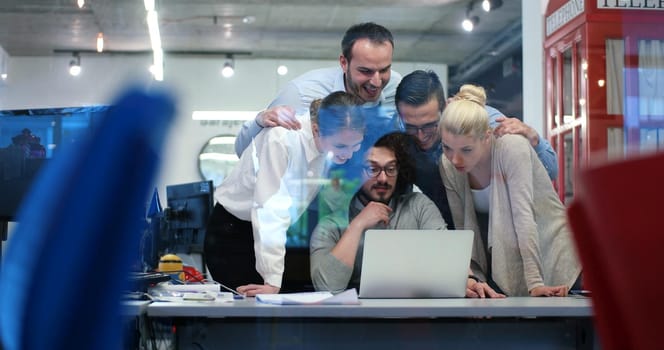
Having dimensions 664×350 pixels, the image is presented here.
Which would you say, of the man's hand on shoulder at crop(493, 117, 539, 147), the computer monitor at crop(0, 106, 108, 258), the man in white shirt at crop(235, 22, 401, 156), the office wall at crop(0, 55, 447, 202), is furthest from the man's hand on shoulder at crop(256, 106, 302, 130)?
the computer monitor at crop(0, 106, 108, 258)

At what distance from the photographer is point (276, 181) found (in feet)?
14.5

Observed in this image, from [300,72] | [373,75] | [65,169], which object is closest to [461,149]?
[373,75]

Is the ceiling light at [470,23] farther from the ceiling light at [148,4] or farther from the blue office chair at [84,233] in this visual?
the blue office chair at [84,233]

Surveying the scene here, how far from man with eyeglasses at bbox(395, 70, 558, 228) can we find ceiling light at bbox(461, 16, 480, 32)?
67cm

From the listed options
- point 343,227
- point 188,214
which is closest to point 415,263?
point 343,227

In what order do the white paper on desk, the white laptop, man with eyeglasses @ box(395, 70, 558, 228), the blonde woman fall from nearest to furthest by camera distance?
the white paper on desk, the white laptop, the blonde woman, man with eyeglasses @ box(395, 70, 558, 228)

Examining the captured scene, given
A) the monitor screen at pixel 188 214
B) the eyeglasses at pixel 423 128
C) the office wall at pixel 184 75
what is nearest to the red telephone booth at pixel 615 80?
the eyeglasses at pixel 423 128

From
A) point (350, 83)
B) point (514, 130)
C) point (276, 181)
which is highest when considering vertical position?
point (350, 83)

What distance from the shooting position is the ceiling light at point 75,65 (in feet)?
16.6

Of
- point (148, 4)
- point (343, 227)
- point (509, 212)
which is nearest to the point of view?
point (343, 227)

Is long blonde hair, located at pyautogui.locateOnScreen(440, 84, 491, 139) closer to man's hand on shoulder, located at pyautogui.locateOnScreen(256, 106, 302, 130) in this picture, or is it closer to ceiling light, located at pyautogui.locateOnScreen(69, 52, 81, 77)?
man's hand on shoulder, located at pyautogui.locateOnScreen(256, 106, 302, 130)

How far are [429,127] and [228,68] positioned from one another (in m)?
1.32

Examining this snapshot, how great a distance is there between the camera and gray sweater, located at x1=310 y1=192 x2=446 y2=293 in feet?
13.2

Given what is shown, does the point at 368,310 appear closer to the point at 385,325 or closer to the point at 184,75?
the point at 385,325
